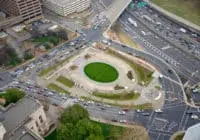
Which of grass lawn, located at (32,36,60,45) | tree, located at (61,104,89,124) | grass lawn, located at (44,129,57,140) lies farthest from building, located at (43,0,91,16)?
grass lawn, located at (44,129,57,140)

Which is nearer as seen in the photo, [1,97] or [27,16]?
[1,97]

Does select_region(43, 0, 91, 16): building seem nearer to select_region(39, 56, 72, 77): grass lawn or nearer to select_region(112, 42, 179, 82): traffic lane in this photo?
select_region(112, 42, 179, 82): traffic lane


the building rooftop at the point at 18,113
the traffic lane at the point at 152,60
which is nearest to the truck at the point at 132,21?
the traffic lane at the point at 152,60

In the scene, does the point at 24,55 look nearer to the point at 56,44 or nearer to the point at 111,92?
the point at 56,44

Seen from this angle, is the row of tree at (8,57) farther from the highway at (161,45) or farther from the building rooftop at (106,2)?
the building rooftop at (106,2)

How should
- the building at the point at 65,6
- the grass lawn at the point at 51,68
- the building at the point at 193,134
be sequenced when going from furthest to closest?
the building at the point at 65,6, the grass lawn at the point at 51,68, the building at the point at 193,134

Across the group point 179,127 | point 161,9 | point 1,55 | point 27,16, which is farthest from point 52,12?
point 179,127

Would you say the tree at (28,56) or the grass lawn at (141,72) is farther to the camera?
the tree at (28,56)
